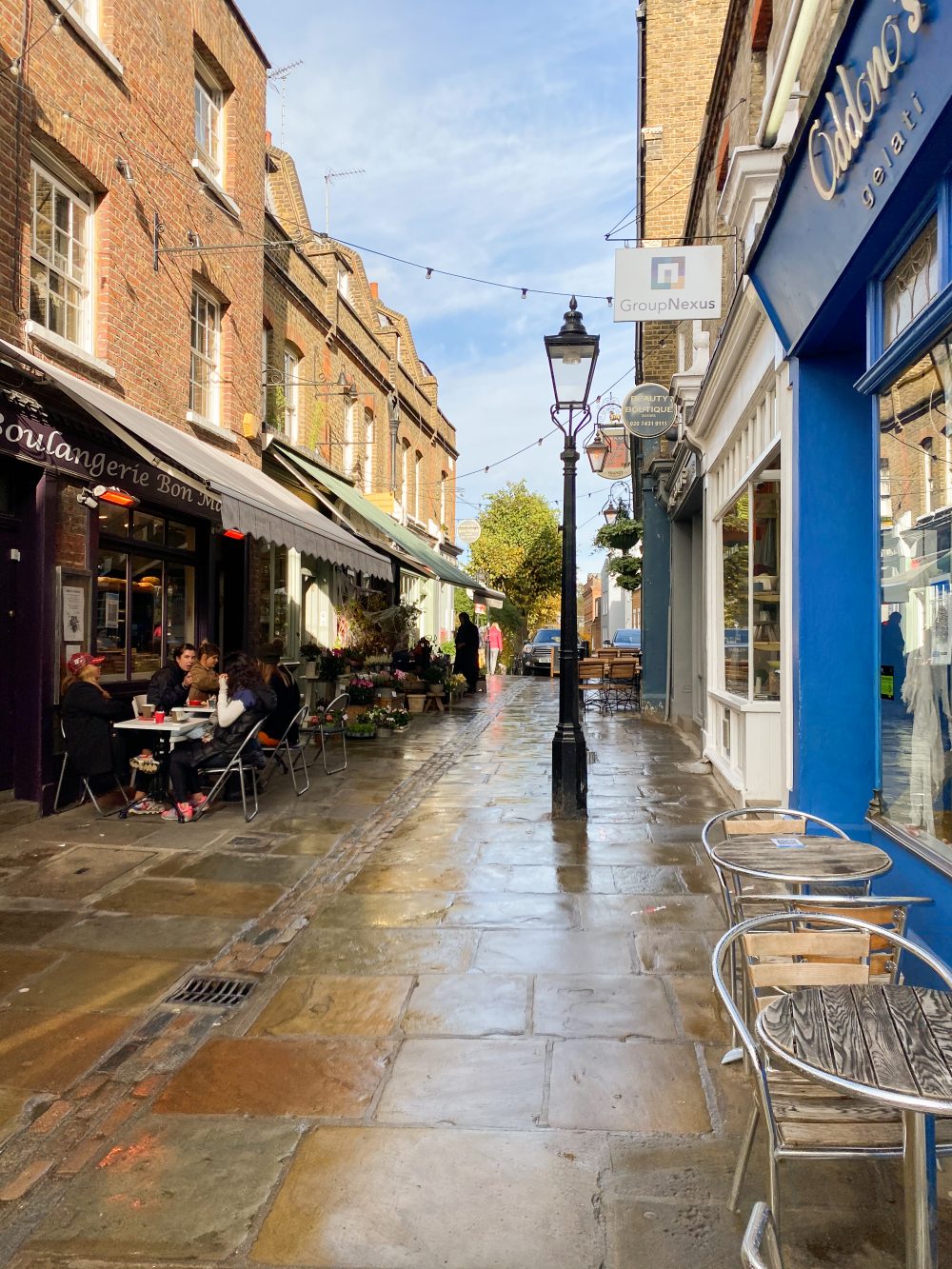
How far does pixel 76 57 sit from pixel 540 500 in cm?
3212

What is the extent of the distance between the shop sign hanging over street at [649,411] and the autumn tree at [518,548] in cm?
2620

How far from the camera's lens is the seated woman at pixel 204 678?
27.0ft

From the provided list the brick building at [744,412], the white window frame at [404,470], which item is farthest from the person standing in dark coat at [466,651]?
the brick building at [744,412]

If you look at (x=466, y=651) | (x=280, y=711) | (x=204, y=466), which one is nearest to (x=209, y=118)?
(x=204, y=466)

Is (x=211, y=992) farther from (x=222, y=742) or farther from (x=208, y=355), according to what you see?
(x=208, y=355)

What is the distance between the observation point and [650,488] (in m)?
16.3

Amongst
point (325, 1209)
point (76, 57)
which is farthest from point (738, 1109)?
point (76, 57)

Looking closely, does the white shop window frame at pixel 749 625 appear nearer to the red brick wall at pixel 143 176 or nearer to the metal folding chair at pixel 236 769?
the metal folding chair at pixel 236 769

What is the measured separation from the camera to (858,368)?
5.12 meters

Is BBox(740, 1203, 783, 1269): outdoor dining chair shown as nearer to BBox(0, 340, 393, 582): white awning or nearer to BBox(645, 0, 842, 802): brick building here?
BBox(645, 0, 842, 802): brick building

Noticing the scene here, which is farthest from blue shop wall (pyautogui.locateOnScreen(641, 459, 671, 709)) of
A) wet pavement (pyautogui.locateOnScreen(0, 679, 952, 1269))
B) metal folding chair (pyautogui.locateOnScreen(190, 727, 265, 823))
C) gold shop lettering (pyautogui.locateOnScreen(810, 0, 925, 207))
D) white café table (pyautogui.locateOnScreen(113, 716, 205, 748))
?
gold shop lettering (pyautogui.locateOnScreen(810, 0, 925, 207))

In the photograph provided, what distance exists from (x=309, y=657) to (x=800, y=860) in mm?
10992

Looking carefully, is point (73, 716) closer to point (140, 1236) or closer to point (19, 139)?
point (19, 139)

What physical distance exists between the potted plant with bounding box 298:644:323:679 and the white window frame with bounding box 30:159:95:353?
6.12m
